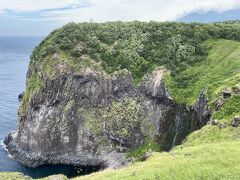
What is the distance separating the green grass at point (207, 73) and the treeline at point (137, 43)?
3067 millimetres

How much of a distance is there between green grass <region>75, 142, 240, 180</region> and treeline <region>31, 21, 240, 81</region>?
206ft

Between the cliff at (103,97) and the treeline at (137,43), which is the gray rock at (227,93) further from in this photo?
the treeline at (137,43)

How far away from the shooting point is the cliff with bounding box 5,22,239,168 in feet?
342

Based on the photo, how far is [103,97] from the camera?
110 metres

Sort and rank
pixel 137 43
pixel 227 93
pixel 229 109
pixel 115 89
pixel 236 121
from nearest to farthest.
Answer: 1. pixel 236 121
2. pixel 229 109
3. pixel 227 93
4. pixel 115 89
5. pixel 137 43

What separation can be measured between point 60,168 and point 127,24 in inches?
1835

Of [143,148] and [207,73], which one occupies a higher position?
[207,73]

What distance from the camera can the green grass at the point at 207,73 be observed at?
101 metres

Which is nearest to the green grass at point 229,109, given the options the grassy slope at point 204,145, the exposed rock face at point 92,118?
the grassy slope at point 204,145

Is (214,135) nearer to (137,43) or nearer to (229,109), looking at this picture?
(229,109)

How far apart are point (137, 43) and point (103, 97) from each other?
1851cm

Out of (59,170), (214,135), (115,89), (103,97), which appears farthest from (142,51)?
(214,135)

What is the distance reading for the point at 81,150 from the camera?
106375mm

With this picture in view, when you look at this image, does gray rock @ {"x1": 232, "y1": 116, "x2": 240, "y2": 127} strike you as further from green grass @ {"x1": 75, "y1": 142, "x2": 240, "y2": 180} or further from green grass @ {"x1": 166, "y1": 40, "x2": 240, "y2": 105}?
green grass @ {"x1": 166, "y1": 40, "x2": 240, "y2": 105}
